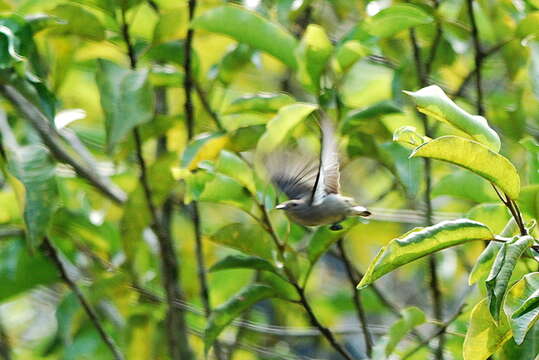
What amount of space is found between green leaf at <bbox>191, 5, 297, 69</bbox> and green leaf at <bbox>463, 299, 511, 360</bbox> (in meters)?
0.63

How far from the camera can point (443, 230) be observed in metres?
1.06

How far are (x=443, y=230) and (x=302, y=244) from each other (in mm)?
1044

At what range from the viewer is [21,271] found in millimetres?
1813

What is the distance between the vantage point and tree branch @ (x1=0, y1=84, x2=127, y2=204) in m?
1.69

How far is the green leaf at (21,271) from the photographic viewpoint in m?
1.80

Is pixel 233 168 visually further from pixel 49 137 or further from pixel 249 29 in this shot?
pixel 49 137

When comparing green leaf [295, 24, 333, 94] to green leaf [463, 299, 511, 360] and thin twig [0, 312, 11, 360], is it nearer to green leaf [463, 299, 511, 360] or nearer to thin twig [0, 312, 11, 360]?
green leaf [463, 299, 511, 360]

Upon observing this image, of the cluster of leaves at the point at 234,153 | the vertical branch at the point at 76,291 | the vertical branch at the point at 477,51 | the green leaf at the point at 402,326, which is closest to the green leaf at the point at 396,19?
the cluster of leaves at the point at 234,153

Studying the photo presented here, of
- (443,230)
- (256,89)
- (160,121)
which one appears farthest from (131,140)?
(443,230)

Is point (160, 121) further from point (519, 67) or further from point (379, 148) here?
point (519, 67)

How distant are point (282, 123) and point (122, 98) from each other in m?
0.28

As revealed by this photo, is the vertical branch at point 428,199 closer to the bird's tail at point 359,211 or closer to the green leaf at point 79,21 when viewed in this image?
the bird's tail at point 359,211

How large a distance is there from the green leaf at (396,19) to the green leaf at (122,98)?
1.20 ft

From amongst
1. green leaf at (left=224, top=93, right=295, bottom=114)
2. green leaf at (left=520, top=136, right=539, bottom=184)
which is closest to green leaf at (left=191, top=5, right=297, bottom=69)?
green leaf at (left=224, top=93, right=295, bottom=114)
